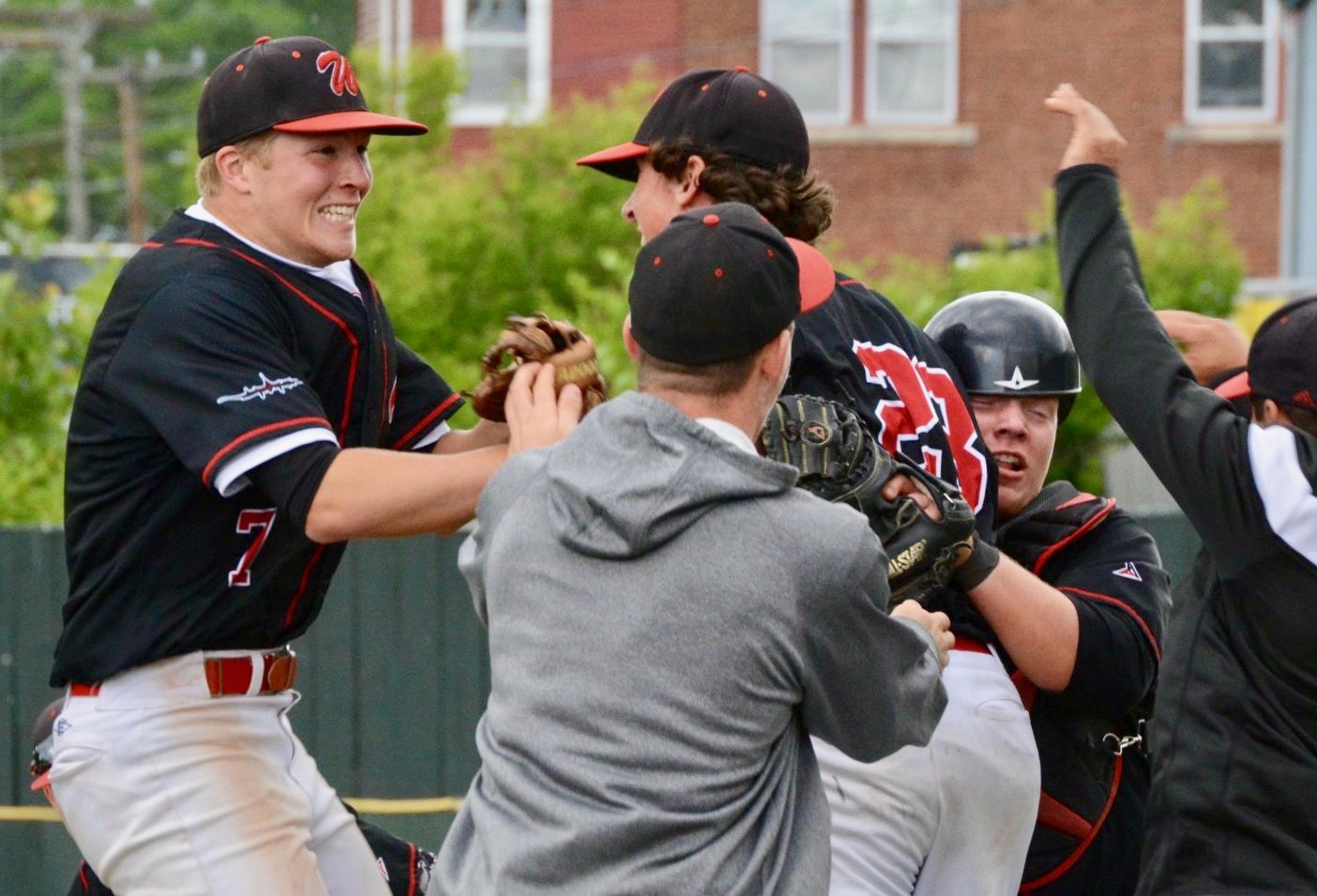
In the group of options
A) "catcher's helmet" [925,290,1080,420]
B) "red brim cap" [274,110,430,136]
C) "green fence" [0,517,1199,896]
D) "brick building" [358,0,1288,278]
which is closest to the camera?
"red brim cap" [274,110,430,136]

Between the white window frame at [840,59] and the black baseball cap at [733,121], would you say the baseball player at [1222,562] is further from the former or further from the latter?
the white window frame at [840,59]

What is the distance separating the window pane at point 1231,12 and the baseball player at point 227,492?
20.7 m

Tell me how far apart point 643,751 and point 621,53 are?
20.4 meters

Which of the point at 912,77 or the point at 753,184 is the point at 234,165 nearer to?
the point at 753,184

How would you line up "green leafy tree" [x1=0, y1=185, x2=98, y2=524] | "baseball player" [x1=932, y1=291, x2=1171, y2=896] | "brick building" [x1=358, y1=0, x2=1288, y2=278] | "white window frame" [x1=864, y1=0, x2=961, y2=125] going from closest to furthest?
1. "baseball player" [x1=932, y1=291, x2=1171, y2=896]
2. "green leafy tree" [x1=0, y1=185, x2=98, y2=524]
3. "brick building" [x1=358, y1=0, x2=1288, y2=278]
4. "white window frame" [x1=864, y1=0, x2=961, y2=125]

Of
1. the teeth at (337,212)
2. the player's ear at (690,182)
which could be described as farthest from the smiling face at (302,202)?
the player's ear at (690,182)

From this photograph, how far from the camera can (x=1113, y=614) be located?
4055 mm

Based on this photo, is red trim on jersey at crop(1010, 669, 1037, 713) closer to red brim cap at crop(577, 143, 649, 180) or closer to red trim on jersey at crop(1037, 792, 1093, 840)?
red trim on jersey at crop(1037, 792, 1093, 840)

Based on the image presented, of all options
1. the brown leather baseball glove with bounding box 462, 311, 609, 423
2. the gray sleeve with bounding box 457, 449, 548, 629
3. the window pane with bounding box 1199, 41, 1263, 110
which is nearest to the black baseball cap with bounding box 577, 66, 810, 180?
the brown leather baseball glove with bounding box 462, 311, 609, 423

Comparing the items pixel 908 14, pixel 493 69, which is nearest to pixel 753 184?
pixel 908 14

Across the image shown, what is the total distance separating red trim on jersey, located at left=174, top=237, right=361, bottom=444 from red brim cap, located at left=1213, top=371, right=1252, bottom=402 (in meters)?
1.95

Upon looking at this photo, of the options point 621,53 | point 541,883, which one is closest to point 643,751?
point 541,883

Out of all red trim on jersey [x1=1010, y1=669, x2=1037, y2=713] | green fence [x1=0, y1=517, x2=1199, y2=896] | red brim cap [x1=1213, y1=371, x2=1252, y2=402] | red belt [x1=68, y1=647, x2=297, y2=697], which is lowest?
green fence [x1=0, y1=517, x2=1199, y2=896]

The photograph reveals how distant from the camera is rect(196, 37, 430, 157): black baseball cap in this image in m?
4.05
